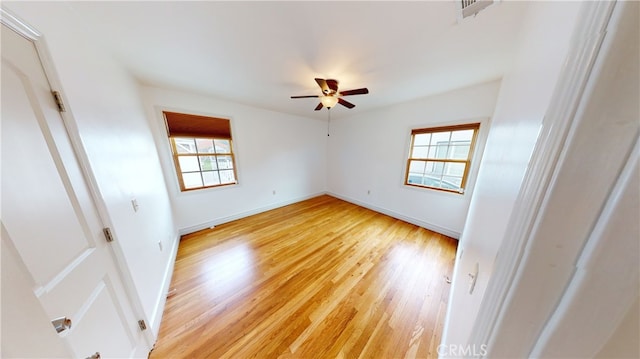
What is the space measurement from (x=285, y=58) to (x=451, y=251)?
314 cm

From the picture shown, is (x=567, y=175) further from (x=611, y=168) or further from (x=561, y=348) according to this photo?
(x=561, y=348)

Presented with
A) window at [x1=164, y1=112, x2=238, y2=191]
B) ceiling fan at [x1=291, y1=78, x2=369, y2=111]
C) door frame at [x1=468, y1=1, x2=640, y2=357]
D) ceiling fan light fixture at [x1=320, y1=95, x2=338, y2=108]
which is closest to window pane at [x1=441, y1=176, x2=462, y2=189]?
ceiling fan at [x1=291, y1=78, x2=369, y2=111]

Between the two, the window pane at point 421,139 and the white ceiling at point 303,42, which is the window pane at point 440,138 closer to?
the window pane at point 421,139

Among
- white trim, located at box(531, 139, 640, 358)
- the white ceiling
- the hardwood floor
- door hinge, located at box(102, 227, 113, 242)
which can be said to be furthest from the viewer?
the hardwood floor

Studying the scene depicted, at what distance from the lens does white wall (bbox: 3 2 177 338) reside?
0.97 metres

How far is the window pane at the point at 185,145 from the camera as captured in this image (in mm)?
2607

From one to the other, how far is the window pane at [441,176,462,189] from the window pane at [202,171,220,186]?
12.5 ft

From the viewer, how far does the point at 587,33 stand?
235 mm

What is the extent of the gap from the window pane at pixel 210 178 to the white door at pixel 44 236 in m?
2.02

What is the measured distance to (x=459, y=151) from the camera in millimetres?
2609

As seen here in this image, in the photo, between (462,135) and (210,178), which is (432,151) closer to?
(462,135)

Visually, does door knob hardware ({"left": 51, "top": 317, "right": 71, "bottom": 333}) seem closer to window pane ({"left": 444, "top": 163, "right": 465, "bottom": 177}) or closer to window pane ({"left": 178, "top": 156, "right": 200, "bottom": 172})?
window pane ({"left": 178, "top": 156, "right": 200, "bottom": 172})

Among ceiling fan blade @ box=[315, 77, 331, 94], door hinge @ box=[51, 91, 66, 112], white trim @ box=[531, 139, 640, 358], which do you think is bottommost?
white trim @ box=[531, 139, 640, 358]

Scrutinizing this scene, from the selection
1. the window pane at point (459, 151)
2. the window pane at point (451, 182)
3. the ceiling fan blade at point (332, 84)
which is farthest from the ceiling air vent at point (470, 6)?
the window pane at point (451, 182)
